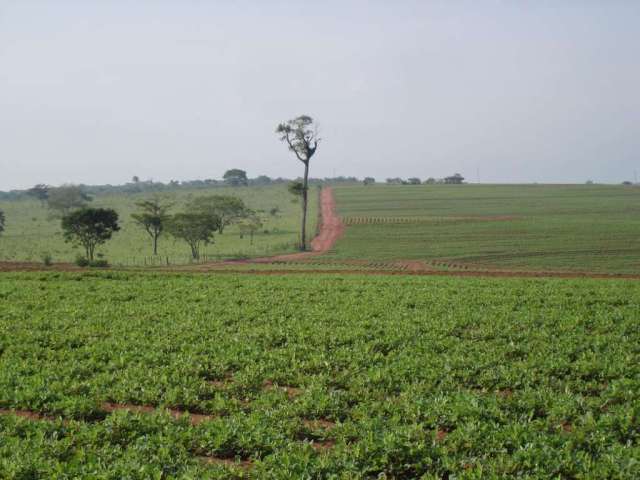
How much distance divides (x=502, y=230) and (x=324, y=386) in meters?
65.0

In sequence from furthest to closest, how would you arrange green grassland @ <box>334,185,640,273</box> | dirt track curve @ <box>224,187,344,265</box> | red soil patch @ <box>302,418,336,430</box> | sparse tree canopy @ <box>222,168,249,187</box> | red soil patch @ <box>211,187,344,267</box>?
sparse tree canopy @ <box>222,168,249,187</box> → dirt track curve @ <box>224,187,344,265</box> → red soil patch @ <box>211,187,344,267</box> → green grassland @ <box>334,185,640,273</box> → red soil patch @ <box>302,418,336,430</box>

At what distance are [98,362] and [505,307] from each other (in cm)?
1320

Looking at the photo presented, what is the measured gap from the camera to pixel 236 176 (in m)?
191

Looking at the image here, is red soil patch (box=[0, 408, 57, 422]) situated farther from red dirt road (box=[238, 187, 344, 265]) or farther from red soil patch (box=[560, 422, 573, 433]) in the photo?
red dirt road (box=[238, 187, 344, 265])

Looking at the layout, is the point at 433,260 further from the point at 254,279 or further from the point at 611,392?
the point at 611,392

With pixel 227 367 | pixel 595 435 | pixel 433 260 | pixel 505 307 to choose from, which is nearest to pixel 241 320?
pixel 227 367

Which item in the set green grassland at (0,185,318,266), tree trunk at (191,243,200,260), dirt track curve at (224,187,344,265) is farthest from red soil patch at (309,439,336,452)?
tree trunk at (191,243,200,260)

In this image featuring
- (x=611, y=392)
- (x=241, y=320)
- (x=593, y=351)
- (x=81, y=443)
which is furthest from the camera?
(x=241, y=320)

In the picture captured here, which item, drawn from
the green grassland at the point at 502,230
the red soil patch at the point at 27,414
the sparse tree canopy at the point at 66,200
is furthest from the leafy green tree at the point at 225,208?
the red soil patch at the point at 27,414

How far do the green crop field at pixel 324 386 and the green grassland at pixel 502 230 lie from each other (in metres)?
36.0

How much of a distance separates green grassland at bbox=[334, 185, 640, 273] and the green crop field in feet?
118

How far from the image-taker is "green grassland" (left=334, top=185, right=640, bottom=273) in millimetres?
56000

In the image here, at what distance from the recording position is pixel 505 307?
19797 millimetres

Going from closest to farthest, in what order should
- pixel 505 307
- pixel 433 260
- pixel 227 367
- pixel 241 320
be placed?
pixel 227 367 < pixel 241 320 < pixel 505 307 < pixel 433 260
